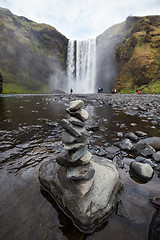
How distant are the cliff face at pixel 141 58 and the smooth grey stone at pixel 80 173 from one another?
45.8m

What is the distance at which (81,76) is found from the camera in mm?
71688

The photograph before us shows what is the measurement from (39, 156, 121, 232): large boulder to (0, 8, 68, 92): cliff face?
269 feet

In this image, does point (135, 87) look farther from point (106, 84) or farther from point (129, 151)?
point (129, 151)

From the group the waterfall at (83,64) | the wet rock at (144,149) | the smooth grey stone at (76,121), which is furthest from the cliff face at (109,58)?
the smooth grey stone at (76,121)

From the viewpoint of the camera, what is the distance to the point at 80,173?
8.14 ft

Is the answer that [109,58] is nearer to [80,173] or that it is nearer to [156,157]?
[156,157]

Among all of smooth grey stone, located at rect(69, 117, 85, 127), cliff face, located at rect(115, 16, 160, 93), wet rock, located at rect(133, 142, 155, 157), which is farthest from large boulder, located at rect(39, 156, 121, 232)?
cliff face, located at rect(115, 16, 160, 93)

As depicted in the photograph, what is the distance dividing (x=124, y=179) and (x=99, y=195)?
1186 mm

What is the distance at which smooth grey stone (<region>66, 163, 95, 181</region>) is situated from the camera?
2.42 metres

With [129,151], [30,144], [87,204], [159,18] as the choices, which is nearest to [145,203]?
[87,204]

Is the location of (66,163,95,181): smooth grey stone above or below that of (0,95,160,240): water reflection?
above

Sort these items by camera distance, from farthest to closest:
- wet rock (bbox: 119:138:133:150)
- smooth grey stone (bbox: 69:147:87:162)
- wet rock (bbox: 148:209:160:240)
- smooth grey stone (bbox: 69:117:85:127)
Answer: wet rock (bbox: 119:138:133:150), smooth grey stone (bbox: 69:117:85:127), smooth grey stone (bbox: 69:147:87:162), wet rock (bbox: 148:209:160:240)

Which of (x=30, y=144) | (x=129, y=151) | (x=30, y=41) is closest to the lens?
(x=129, y=151)

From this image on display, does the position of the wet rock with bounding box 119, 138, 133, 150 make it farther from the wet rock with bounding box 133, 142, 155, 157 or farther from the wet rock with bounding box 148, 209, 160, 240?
the wet rock with bounding box 148, 209, 160, 240
